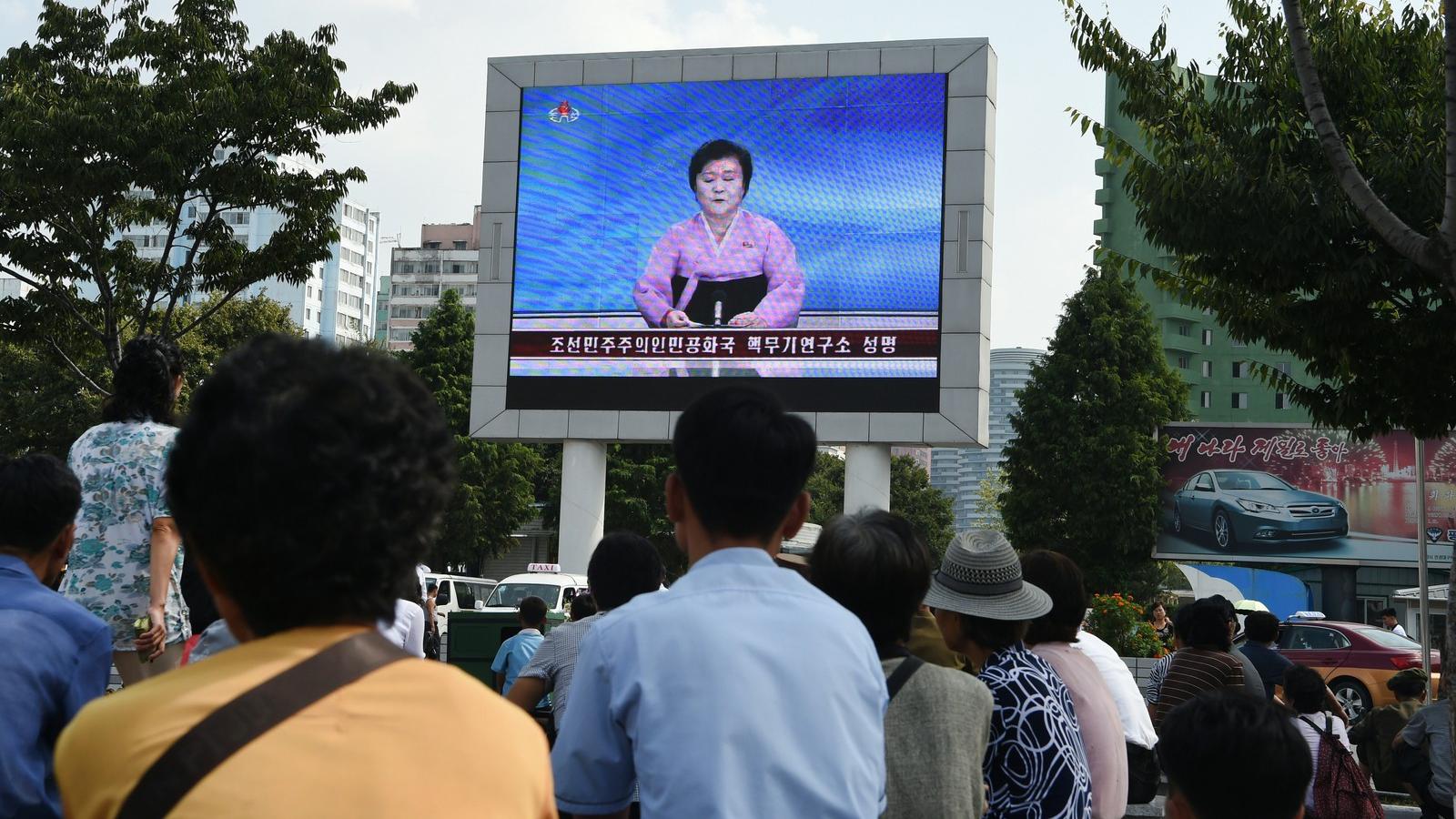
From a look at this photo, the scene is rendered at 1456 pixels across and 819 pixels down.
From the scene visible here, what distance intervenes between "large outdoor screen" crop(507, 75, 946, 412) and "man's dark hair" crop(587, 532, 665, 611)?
607 inches

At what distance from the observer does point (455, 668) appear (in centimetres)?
137

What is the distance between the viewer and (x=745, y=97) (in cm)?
2123

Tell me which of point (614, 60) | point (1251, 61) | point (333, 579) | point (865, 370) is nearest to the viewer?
point (333, 579)

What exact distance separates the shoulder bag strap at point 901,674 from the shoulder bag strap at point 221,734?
1670mm

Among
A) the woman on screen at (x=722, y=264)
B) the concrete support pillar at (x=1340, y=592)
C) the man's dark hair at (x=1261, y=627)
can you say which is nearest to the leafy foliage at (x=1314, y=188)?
the man's dark hair at (x=1261, y=627)

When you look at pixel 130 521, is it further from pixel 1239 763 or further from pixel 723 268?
pixel 723 268

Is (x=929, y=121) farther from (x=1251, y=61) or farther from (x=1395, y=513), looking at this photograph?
(x=1395, y=513)

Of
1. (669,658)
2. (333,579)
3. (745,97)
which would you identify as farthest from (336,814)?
(745,97)

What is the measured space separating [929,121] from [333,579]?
Result: 65.4 feet

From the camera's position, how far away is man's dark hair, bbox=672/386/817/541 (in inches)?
90.1

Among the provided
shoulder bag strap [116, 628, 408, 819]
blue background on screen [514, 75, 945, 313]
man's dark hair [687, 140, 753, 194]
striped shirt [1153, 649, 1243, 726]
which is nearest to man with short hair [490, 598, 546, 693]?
striped shirt [1153, 649, 1243, 726]

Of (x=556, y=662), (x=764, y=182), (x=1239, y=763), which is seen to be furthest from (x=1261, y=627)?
(x=764, y=182)

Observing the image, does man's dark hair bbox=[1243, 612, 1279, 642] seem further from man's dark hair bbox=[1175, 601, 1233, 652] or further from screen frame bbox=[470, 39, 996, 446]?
screen frame bbox=[470, 39, 996, 446]

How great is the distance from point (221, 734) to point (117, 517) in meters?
3.32
